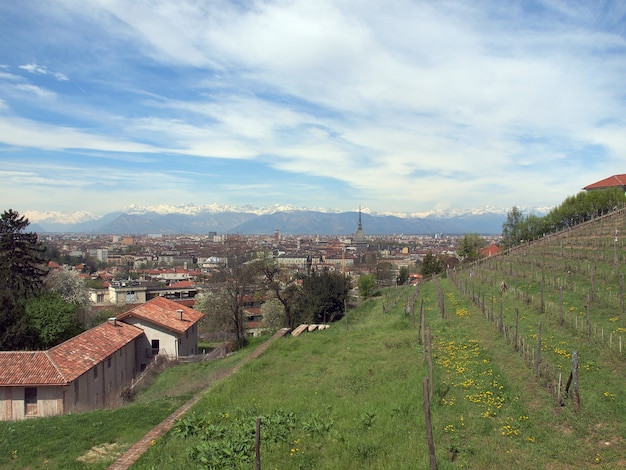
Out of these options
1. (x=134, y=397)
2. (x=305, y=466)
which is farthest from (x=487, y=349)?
(x=134, y=397)

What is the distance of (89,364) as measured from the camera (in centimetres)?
2042

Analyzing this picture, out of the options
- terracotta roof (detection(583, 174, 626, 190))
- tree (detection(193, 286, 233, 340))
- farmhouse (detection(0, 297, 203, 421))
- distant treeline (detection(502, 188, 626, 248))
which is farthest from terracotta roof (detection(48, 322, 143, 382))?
terracotta roof (detection(583, 174, 626, 190))

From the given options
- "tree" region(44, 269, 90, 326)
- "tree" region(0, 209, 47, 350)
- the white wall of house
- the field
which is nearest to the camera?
the field

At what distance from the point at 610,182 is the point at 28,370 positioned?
68713mm

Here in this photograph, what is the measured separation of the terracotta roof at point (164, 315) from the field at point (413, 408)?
12914 millimetres

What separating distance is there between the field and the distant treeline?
37893 millimetres

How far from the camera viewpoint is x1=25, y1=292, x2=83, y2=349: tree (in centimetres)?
2669

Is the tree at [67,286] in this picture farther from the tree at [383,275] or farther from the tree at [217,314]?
the tree at [383,275]

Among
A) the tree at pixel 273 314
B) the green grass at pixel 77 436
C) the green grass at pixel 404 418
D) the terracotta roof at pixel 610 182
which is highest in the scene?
the terracotta roof at pixel 610 182

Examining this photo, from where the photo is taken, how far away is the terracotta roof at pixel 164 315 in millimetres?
29125

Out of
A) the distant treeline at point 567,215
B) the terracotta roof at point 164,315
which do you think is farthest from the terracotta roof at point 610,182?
the terracotta roof at point 164,315

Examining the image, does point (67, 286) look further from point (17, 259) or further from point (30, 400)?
point (30, 400)

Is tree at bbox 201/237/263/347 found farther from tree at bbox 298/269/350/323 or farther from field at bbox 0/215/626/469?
field at bbox 0/215/626/469

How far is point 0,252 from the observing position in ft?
107
